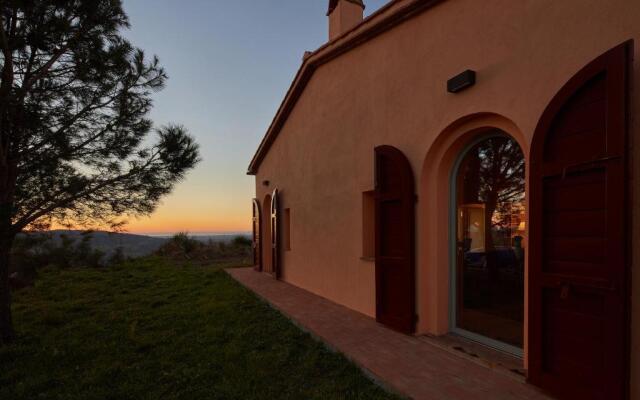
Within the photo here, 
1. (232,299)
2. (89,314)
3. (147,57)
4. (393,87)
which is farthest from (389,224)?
(89,314)

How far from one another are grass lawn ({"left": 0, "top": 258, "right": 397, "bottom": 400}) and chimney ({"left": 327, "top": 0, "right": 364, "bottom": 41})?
590cm

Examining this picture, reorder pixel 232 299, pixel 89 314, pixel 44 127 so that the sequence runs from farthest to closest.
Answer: pixel 232 299, pixel 89 314, pixel 44 127

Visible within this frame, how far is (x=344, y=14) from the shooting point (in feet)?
23.2

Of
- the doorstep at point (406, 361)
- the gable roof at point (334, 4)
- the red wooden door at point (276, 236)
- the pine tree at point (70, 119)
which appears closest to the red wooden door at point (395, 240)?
the doorstep at point (406, 361)

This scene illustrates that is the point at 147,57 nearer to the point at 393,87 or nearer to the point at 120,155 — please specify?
the point at 120,155

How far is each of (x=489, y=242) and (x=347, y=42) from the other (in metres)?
3.90

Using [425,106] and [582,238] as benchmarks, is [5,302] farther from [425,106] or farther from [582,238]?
[582,238]

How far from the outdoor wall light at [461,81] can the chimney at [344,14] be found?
4.13 m

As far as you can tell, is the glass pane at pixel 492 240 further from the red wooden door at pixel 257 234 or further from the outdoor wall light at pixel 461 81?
the red wooden door at pixel 257 234

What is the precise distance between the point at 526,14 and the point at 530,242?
2.03m

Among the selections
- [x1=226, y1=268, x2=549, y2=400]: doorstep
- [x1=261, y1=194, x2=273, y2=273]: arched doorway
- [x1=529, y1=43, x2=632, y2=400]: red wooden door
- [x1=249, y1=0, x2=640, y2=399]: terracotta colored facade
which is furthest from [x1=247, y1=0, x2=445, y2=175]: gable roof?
[x1=226, y1=268, x2=549, y2=400]: doorstep

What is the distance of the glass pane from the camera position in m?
3.54

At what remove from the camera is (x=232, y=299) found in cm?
680

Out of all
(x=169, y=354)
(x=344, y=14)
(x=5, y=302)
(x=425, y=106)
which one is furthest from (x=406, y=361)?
(x=344, y=14)
